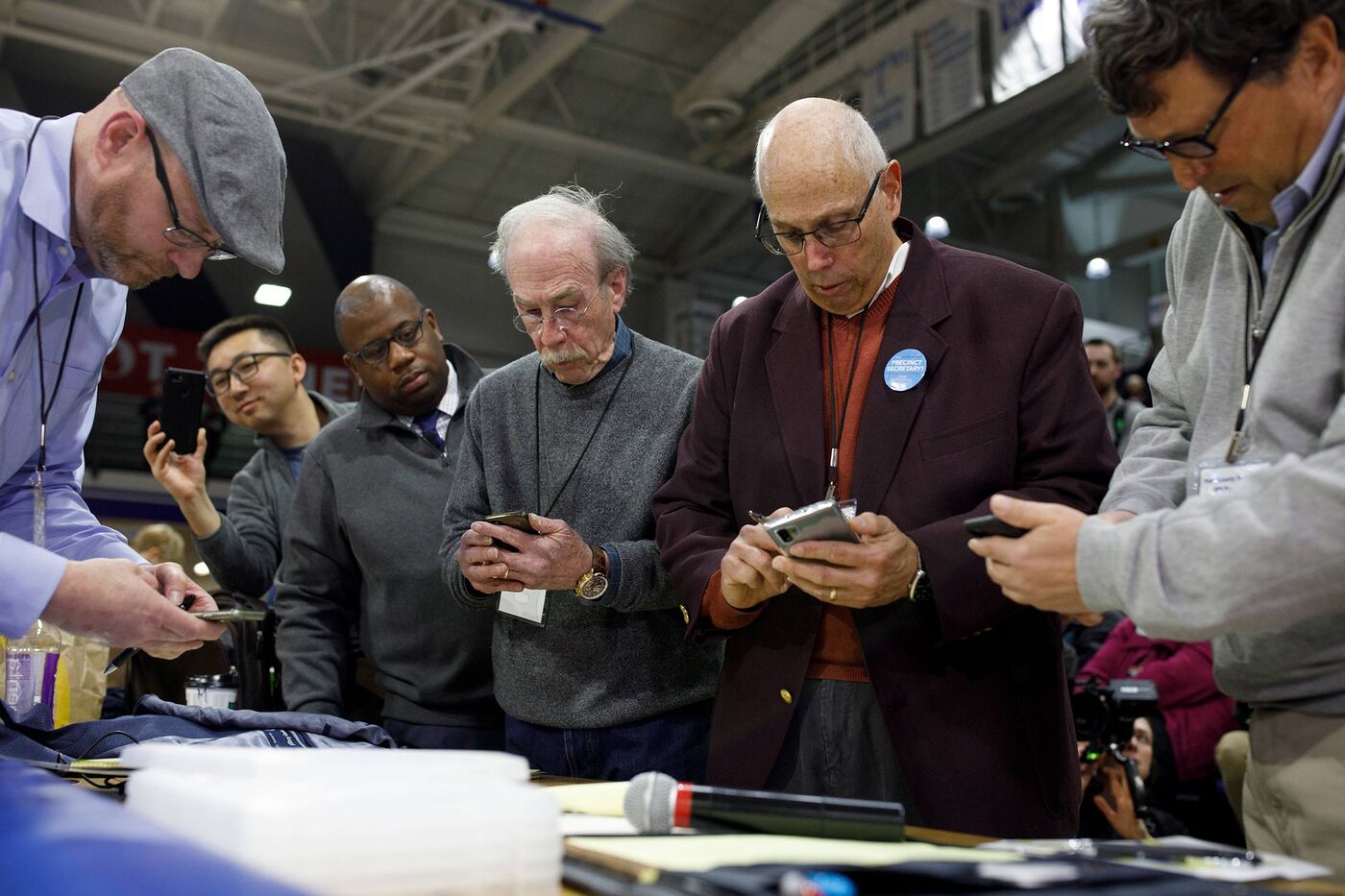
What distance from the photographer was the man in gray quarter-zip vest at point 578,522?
208cm

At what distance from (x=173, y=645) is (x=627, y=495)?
0.88 m

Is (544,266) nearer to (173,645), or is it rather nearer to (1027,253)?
(173,645)

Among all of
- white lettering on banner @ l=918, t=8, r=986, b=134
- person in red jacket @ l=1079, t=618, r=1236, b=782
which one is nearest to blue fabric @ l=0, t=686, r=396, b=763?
person in red jacket @ l=1079, t=618, r=1236, b=782

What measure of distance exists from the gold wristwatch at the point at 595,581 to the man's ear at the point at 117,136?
996mm

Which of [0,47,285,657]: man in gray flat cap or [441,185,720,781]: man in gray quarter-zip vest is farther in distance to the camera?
[441,185,720,781]: man in gray quarter-zip vest

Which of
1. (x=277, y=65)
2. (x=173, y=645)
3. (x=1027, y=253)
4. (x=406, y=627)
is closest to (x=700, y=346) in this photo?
(x=1027, y=253)

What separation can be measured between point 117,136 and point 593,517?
41.2 inches

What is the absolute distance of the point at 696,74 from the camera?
1082cm

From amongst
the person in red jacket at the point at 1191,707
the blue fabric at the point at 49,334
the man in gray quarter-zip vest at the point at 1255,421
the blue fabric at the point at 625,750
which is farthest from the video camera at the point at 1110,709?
the blue fabric at the point at 49,334

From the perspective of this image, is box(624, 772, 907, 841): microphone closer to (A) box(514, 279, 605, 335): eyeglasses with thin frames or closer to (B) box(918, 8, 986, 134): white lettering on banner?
(A) box(514, 279, 605, 335): eyeglasses with thin frames

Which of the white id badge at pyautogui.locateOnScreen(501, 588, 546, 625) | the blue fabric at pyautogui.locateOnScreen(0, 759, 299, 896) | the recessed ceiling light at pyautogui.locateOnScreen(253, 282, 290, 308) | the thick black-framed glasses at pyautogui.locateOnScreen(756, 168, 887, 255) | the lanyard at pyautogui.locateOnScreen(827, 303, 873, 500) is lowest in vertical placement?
the blue fabric at pyautogui.locateOnScreen(0, 759, 299, 896)

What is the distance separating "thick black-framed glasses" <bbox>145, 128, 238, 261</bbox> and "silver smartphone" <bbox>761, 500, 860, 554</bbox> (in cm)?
97

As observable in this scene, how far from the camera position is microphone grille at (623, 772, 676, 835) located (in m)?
1.14

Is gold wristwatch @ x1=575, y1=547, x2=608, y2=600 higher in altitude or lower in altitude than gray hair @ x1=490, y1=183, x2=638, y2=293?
lower
